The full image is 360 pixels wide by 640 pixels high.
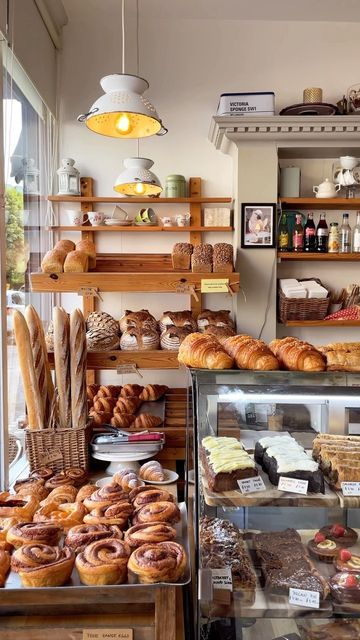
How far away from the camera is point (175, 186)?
362cm

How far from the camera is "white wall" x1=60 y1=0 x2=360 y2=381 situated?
374 centimetres

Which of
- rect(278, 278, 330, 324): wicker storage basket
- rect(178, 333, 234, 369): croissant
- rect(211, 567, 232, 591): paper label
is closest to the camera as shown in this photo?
rect(211, 567, 232, 591): paper label

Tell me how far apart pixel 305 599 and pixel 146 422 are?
1305mm

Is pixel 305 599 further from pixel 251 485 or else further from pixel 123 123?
pixel 123 123

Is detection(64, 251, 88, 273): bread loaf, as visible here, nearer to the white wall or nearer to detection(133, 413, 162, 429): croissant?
detection(133, 413, 162, 429): croissant

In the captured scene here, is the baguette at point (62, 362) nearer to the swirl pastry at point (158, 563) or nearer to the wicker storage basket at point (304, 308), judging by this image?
the swirl pastry at point (158, 563)

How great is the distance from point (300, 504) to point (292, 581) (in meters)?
0.27

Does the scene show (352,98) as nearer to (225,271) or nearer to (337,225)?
(337,225)

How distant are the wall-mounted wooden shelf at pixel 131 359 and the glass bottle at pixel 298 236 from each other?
142 cm

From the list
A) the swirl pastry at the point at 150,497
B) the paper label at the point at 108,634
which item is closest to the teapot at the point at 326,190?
the swirl pastry at the point at 150,497

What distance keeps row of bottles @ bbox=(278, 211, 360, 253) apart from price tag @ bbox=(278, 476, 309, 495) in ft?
7.66

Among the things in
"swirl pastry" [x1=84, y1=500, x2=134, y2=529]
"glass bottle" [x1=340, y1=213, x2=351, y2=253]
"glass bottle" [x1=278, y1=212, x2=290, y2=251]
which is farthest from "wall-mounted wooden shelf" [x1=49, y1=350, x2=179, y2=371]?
"glass bottle" [x1=340, y1=213, x2=351, y2=253]

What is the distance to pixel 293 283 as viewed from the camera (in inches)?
138

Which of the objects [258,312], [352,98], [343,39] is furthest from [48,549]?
[343,39]
